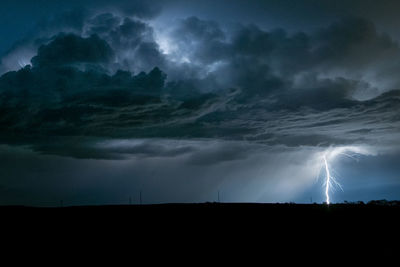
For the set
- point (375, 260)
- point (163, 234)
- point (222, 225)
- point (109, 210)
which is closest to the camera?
point (375, 260)

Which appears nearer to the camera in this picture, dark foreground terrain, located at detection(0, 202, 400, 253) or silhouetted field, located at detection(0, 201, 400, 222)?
dark foreground terrain, located at detection(0, 202, 400, 253)

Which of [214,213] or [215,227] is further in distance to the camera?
[214,213]

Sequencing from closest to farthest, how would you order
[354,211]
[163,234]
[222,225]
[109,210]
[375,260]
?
1. [375,260]
2. [163,234]
3. [222,225]
4. [109,210]
5. [354,211]

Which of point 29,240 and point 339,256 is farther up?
point 29,240

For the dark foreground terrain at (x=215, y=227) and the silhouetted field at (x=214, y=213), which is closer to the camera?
the dark foreground terrain at (x=215, y=227)

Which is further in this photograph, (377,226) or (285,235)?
(377,226)

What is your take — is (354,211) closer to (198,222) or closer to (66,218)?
(198,222)

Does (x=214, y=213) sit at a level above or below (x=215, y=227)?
above

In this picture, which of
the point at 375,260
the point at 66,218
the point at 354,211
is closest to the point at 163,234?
the point at 66,218

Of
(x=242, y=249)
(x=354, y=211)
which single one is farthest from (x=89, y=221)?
(x=354, y=211)

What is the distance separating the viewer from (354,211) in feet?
103

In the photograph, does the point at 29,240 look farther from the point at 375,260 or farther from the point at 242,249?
the point at 375,260

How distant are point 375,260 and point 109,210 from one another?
65.5ft

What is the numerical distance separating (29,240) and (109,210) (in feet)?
31.4
